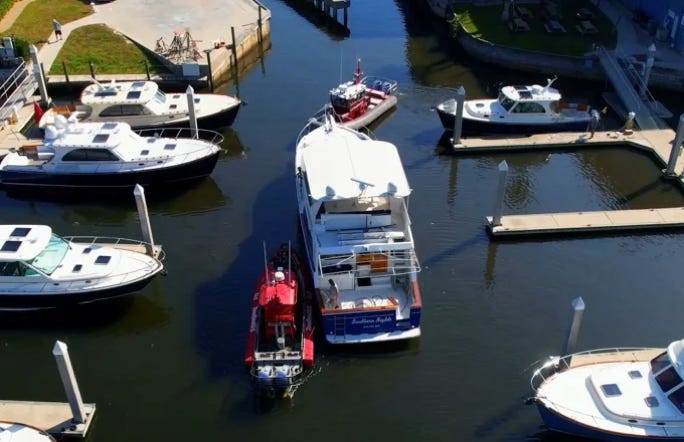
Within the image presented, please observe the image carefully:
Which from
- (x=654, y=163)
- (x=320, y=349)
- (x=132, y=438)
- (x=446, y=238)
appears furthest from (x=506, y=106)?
(x=132, y=438)

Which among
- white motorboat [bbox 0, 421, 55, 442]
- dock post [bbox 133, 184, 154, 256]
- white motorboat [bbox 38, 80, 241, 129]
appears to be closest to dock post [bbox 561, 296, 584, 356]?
white motorboat [bbox 0, 421, 55, 442]

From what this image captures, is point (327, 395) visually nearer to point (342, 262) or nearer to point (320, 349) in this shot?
point (320, 349)

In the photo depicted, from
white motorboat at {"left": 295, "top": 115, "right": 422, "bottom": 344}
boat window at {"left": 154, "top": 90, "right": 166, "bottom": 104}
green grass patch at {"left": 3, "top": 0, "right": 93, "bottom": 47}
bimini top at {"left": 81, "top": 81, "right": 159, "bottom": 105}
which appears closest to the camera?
white motorboat at {"left": 295, "top": 115, "right": 422, "bottom": 344}

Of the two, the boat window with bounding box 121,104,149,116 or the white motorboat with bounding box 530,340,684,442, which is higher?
the boat window with bounding box 121,104,149,116

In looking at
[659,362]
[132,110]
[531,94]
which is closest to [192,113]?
[132,110]

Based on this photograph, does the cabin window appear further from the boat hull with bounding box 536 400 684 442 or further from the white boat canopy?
the boat hull with bounding box 536 400 684 442
